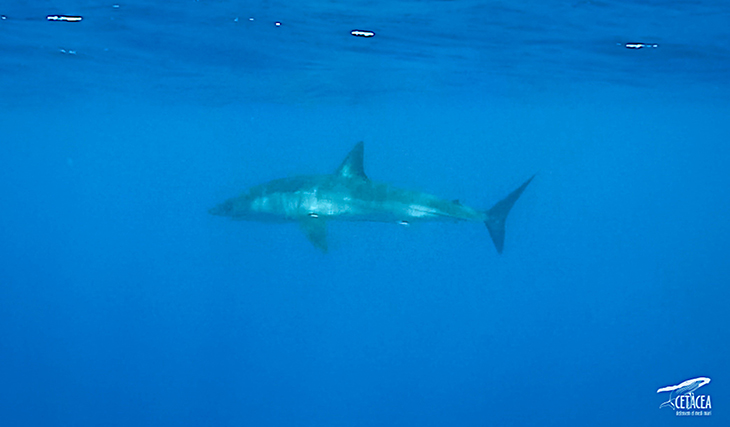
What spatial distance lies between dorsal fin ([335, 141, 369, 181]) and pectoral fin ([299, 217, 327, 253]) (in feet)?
3.29

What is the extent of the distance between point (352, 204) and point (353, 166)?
2.33 feet

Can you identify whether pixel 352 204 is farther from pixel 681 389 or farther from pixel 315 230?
pixel 681 389

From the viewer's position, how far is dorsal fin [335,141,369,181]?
32.8 feet

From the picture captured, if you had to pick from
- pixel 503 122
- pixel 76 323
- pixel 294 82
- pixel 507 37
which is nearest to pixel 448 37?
pixel 507 37

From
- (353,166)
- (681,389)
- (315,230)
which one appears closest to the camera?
(353,166)

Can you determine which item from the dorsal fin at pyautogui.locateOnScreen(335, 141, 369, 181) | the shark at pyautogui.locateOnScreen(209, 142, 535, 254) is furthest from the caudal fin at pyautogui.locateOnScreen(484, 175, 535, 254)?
the dorsal fin at pyautogui.locateOnScreen(335, 141, 369, 181)

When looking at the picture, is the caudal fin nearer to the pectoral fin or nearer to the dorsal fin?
the dorsal fin

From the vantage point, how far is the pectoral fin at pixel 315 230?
10.1 meters

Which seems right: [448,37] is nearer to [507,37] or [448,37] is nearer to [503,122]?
[507,37]

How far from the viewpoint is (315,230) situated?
1024cm

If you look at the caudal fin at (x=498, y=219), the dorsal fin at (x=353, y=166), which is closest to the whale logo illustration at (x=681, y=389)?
the caudal fin at (x=498, y=219)

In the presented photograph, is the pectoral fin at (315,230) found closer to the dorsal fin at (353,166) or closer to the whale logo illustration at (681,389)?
the dorsal fin at (353,166)

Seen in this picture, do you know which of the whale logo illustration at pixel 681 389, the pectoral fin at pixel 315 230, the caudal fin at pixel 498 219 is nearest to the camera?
the pectoral fin at pixel 315 230

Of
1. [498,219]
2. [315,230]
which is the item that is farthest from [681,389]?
[315,230]
